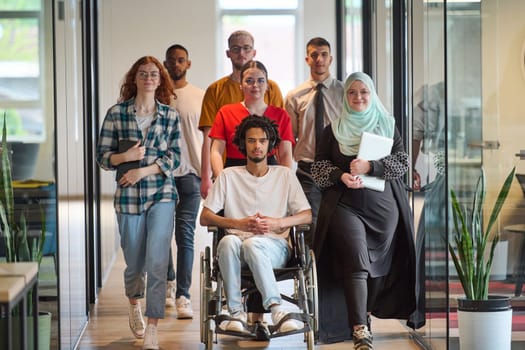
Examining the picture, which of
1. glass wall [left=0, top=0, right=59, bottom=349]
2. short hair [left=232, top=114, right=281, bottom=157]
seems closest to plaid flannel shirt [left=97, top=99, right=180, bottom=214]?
short hair [left=232, top=114, right=281, bottom=157]

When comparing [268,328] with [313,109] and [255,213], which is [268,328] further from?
[313,109]

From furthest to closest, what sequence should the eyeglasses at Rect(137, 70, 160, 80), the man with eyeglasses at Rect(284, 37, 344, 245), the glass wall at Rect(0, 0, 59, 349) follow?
the man with eyeglasses at Rect(284, 37, 344, 245) → the eyeglasses at Rect(137, 70, 160, 80) → the glass wall at Rect(0, 0, 59, 349)

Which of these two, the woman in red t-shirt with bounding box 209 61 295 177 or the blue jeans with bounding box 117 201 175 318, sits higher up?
the woman in red t-shirt with bounding box 209 61 295 177

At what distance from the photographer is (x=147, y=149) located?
491 cm

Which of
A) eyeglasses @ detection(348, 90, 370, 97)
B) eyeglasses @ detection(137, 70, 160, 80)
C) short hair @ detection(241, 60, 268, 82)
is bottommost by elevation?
eyeglasses @ detection(348, 90, 370, 97)

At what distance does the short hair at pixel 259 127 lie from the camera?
469cm

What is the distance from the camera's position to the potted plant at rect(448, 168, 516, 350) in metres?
4.32

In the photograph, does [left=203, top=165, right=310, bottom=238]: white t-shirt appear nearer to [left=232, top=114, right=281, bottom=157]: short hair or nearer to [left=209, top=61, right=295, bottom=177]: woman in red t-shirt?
[left=232, top=114, right=281, bottom=157]: short hair

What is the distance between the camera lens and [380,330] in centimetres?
533

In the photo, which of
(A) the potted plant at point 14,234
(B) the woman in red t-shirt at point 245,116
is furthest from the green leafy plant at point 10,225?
(B) the woman in red t-shirt at point 245,116

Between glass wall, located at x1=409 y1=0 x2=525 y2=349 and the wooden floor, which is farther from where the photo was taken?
the wooden floor

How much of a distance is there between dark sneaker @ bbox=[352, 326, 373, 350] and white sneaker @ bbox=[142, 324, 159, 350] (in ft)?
3.26

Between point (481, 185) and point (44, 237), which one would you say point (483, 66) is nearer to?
point (481, 185)

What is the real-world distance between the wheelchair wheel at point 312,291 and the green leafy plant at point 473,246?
0.60 m
